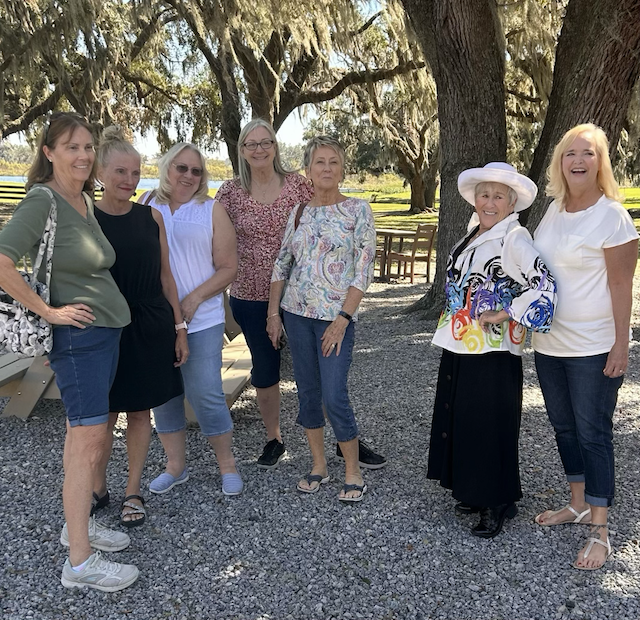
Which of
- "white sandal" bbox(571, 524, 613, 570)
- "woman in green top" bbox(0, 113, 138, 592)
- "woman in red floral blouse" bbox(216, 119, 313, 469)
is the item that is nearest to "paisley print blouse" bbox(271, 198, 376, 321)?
"woman in red floral blouse" bbox(216, 119, 313, 469)

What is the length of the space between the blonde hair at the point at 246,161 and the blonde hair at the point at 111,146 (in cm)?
65

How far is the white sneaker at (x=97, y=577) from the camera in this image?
8.27 ft

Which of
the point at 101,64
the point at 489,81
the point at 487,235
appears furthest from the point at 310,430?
the point at 101,64

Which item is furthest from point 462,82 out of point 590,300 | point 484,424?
point 484,424

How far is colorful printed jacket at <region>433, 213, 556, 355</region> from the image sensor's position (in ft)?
8.52

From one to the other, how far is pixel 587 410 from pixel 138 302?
1996 mm

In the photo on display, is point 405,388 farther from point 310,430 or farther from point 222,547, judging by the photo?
point 222,547

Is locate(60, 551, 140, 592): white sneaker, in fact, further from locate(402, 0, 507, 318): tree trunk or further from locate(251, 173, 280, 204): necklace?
locate(402, 0, 507, 318): tree trunk

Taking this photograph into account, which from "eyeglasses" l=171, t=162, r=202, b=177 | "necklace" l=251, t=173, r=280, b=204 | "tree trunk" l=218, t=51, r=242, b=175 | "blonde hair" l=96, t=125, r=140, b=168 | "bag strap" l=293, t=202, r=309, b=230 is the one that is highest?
"tree trunk" l=218, t=51, r=242, b=175

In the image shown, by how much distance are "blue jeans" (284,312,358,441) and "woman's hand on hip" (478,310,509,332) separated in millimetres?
631

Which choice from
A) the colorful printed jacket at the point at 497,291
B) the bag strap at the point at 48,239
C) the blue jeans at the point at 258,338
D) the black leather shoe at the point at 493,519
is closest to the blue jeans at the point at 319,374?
the blue jeans at the point at 258,338

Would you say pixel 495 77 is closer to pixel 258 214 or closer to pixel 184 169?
pixel 258 214

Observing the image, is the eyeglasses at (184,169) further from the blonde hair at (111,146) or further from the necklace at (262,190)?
the necklace at (262,190)

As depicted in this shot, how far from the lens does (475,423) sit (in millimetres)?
2893
